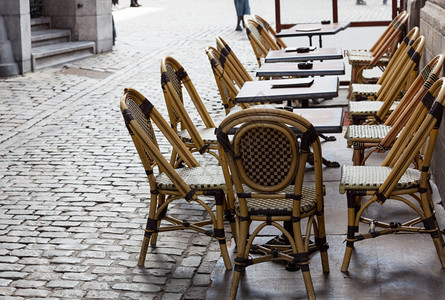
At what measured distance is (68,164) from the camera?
8227 mm

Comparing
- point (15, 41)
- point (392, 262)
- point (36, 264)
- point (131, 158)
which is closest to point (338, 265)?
point (392, 262)

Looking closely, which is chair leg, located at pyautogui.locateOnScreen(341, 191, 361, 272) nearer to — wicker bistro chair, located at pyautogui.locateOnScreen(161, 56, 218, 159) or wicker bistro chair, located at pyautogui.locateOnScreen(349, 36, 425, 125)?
wicker bistro chair, located at pyautogui.locateOnScreen(161, 56, 218, 159)

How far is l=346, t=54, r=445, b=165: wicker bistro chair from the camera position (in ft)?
19.1

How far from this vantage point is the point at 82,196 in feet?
23.5

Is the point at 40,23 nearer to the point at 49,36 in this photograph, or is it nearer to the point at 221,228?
the point at 49,36

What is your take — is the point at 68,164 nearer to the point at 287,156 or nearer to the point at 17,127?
→ the point at 17,127

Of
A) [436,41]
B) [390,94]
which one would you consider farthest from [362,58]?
[390,94]

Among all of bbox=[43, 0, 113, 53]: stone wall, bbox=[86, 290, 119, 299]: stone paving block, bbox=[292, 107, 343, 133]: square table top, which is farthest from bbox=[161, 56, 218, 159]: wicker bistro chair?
bbox=[43, 0, 113, 53]: stone wall

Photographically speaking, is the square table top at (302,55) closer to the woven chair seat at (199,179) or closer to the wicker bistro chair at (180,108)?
the wicker bistro chair at (180,108)

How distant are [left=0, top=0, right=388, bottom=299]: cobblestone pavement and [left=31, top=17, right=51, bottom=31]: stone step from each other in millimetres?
1701

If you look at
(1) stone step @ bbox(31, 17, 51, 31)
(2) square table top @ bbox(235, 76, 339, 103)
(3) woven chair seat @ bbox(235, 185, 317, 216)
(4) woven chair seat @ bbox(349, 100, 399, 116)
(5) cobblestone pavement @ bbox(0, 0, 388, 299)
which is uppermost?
(1) stone step @ bbox(31, 17, 51, 31)

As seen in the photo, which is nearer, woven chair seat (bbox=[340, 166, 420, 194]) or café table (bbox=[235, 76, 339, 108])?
woven chair seat (bbox=[340, 166, 420, 194])

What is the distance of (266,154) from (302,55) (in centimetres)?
484

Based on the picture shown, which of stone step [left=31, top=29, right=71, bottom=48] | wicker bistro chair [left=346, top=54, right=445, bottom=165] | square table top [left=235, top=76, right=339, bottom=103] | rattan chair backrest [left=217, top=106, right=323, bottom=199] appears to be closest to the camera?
rattan chair backrest [left=217, top=106, right=323, bottom=199]
